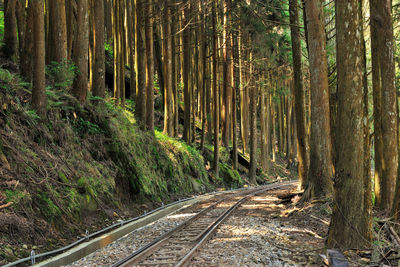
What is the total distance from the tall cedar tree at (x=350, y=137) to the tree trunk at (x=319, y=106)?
4504 millimetres

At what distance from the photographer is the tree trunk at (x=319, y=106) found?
11484 mm

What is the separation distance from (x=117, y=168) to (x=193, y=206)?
3.90 meters

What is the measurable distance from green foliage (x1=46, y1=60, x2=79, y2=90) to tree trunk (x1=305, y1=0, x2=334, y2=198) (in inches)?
310

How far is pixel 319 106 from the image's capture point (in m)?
11.7

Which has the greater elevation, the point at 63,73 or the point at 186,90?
the point at 186,90

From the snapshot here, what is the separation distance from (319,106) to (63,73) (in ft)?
28.2

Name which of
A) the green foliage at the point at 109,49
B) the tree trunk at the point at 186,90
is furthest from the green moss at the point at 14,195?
the green foliage at the point at 109,49

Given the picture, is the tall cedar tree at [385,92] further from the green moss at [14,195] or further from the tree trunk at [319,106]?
the green moss at [14,195]

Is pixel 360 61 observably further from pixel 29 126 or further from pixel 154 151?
pixel 154 151

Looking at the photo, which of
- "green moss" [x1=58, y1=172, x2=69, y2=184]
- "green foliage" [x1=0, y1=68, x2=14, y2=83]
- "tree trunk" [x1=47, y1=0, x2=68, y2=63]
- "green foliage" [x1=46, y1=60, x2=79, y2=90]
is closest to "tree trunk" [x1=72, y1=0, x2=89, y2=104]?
"green foliage" [x1=46, y1=60, x2=79, y2=90]

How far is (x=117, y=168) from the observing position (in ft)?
42.5

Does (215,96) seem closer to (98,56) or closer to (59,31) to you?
(98,56)

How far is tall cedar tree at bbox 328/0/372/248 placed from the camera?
22.6ft

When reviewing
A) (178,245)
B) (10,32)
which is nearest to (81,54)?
(10,32)
